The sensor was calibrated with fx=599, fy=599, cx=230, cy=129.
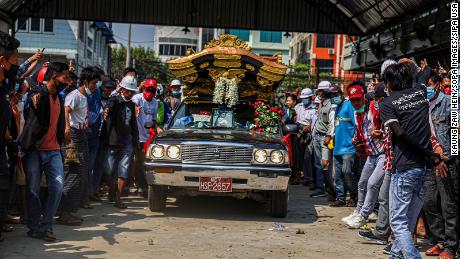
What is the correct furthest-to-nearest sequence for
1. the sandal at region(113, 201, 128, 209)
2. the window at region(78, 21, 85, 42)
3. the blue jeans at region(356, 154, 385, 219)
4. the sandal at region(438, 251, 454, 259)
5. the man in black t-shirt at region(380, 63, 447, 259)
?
the window at region(78, 21, 85, 42) → the sandal at region(113, 201, 128, 209) → the blue jeans at region(356, 154, 385, 219) → the sandal at region(438, 251, 454, 259) → the man in black t-shirt at region(380, 63, 447, 259)

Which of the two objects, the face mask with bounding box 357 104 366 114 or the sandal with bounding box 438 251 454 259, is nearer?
the sandal with bounding box 438 251 454 259

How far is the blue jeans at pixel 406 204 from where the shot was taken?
18.2 ft

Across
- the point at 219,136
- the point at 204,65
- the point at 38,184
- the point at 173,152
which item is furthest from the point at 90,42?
the point at 38,184

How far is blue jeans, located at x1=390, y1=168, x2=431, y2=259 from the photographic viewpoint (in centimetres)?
554

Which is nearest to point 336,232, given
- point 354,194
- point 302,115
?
point 354,194

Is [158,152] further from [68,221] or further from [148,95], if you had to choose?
[148,95]

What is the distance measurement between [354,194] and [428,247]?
3.04 metres

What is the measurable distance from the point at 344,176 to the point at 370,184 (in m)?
2.14

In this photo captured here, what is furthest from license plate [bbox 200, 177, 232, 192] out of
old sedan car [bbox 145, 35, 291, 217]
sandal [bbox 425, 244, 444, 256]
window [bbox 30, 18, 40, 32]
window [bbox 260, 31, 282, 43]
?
window [bbox 260, 31, 282, 43]

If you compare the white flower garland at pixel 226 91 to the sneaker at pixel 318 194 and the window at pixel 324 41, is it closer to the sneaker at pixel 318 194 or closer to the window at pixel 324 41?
the sneaker at pixel 318 194

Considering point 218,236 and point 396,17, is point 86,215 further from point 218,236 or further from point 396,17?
point 396,17

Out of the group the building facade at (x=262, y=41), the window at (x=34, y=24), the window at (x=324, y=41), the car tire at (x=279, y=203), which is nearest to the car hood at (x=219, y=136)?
the car tire at (x=279, y=203)

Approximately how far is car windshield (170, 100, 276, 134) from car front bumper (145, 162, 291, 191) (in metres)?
1.63

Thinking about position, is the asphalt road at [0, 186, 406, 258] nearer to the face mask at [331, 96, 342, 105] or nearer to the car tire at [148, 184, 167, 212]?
the car tire at [148, 184, 167, 212]
